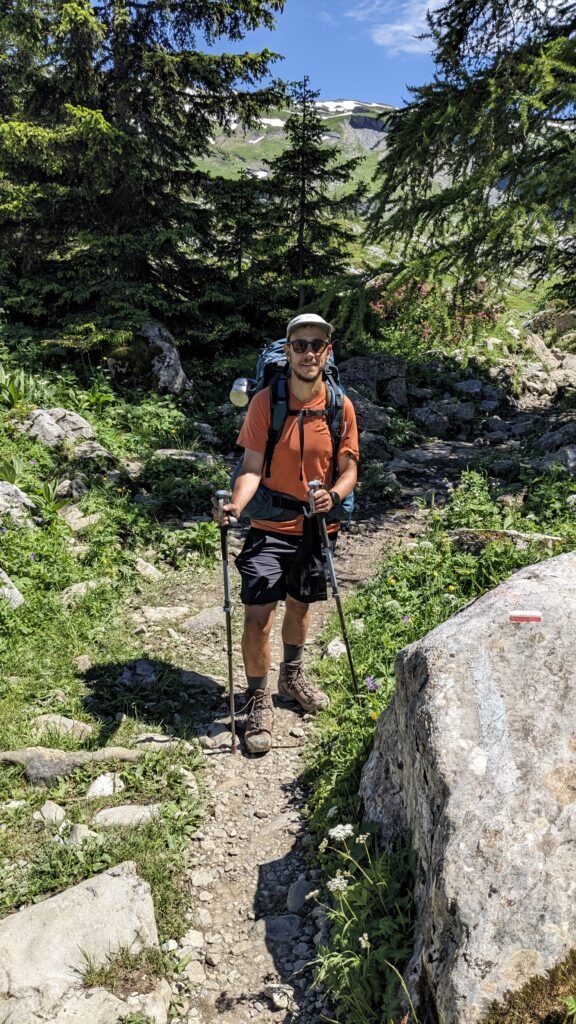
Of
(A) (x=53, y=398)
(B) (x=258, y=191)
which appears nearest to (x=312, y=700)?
(A) (x=53, y=398)

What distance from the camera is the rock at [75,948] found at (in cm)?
268

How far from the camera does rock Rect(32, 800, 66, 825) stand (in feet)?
12.6

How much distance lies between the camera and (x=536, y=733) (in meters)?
2.57

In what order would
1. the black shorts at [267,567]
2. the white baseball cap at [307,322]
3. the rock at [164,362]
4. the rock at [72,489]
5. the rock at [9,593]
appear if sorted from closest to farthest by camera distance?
the white baseball cap at [307,322] < the black shorts at [267,567] < the rock at [9,593] < the rock at [72,489] < the rock at [164,362]

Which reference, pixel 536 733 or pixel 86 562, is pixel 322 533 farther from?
pixel 86 562

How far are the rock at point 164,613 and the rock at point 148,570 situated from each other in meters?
0.61

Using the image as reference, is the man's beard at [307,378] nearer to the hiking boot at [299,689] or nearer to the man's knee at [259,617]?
the man's knee at [259,617]

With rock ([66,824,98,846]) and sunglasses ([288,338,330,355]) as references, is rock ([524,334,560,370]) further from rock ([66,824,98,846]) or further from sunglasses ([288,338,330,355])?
rock ([66,824,98,846])

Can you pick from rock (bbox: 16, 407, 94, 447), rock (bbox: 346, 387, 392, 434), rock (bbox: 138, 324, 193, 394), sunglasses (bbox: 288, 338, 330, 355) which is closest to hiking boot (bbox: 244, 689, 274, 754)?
sunglasses (bbox: 288, 338, 330, 355)

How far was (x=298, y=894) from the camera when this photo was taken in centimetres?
353

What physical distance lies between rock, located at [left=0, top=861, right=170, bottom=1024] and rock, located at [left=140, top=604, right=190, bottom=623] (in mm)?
3205

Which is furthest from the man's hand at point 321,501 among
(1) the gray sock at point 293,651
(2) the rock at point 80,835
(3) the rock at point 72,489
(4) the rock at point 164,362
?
(4) the rock at point 164,362

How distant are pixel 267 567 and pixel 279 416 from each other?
1.11 meters

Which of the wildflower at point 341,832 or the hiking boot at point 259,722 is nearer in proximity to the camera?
the wildflower at point 341,832
